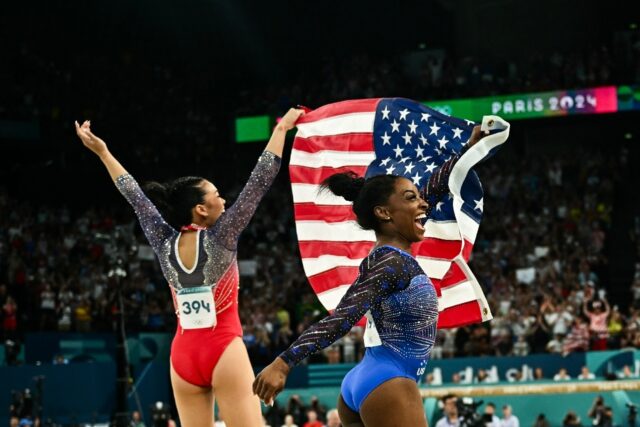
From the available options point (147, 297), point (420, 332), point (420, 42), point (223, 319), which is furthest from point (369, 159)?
point (420, 42)

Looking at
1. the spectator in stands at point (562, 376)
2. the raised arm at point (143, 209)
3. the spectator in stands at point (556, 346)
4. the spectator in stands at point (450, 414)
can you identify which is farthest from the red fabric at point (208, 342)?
the spectator in stands at point (556, 346)

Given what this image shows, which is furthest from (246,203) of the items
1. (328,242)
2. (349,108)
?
(349,108)

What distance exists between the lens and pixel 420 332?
394 centimetres

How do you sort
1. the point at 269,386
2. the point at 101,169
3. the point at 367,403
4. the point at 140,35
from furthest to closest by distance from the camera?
1. the point at 140,35
2. the point at 101,169
3. the point at 367,403
4. the point at 269,386

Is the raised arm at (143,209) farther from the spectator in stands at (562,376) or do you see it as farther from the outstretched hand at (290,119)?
the spectator in stands at (562,376)

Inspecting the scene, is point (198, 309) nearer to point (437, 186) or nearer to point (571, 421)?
point (437, 186)

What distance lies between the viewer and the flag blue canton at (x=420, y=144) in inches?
229

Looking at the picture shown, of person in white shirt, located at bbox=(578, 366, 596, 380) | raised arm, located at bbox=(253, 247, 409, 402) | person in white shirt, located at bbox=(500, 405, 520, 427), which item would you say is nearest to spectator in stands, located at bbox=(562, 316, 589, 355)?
person in white shirt, located at bbox=(578, 366, 596, 380)

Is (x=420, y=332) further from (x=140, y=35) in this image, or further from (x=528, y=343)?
(x=140, y=35)

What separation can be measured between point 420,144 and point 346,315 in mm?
2589

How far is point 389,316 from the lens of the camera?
12.8ft

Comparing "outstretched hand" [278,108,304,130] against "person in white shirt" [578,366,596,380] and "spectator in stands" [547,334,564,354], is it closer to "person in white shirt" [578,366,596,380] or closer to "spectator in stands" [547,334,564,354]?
"person in white shirt" [578,366,596,380]

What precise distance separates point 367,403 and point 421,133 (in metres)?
2.68

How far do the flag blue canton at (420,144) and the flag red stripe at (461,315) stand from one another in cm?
55
